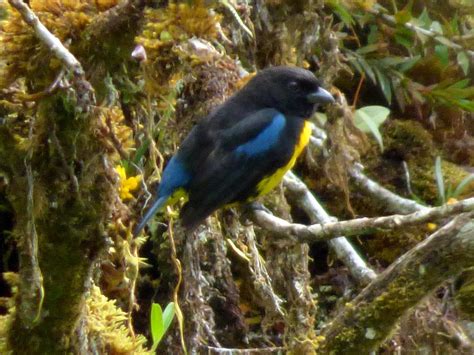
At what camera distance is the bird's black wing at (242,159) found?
3.62 metres

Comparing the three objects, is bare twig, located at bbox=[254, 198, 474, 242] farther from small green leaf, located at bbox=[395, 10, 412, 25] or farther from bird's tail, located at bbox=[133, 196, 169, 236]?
small green leaf, located at bbox=[395, 10, 412, 25]

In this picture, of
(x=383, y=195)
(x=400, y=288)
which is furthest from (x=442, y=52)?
(x=400, y=288)

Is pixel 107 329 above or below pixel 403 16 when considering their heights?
below

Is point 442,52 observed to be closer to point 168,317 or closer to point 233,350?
point 233,350

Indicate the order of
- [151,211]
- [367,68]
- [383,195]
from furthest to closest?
[367,68], [383,195], [151,211]

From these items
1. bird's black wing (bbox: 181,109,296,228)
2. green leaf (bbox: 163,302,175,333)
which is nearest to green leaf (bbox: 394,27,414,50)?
bird's black wing (bbox: 181,109,296,228)

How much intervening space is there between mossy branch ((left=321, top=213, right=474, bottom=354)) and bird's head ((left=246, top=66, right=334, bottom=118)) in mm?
1088

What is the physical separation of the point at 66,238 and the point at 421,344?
1732 mm

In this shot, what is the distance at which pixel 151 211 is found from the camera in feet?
10.7

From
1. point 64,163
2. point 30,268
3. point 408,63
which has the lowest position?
point 408,63

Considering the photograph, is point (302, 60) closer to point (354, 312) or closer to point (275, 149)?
point (275, 149)

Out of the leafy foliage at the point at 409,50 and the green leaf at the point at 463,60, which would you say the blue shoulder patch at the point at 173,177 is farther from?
the green leaf at the point at 463,60

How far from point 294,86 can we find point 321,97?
0.15 meters

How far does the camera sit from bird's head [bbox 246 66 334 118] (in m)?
3.80
